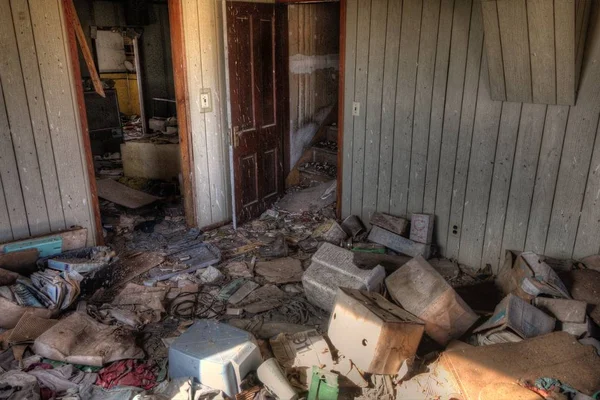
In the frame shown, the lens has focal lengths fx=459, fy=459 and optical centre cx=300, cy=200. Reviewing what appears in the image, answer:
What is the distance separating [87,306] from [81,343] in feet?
1.85

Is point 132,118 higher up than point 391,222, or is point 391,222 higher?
point 132,118

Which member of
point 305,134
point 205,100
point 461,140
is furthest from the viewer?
point 305,134

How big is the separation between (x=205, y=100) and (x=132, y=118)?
22.5 feet

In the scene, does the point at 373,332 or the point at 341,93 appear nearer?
the point at 373,332

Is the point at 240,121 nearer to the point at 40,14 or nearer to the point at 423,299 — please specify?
the point at 40,14

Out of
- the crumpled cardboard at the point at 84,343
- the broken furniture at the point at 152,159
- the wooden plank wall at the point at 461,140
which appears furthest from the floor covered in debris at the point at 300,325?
the broken furniture at the point at 152,159

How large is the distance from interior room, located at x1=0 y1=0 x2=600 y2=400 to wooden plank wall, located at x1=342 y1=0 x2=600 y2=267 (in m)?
0.02

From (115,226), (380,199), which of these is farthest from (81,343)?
(380,199)

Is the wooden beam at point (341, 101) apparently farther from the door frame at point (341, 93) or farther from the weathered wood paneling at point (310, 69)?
the weathered wood paneling at point (310, 69)

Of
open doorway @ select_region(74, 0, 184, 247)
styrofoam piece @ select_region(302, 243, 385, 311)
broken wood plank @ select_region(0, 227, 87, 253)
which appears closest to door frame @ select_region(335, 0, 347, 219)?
styrofoam piece @ select_region(302, 243, 385, 311)

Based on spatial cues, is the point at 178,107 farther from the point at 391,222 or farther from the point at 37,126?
the point at 391,222

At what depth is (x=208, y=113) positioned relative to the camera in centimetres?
476

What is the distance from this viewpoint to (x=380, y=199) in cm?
461

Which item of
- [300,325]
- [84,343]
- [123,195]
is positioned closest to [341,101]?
[300,325]
